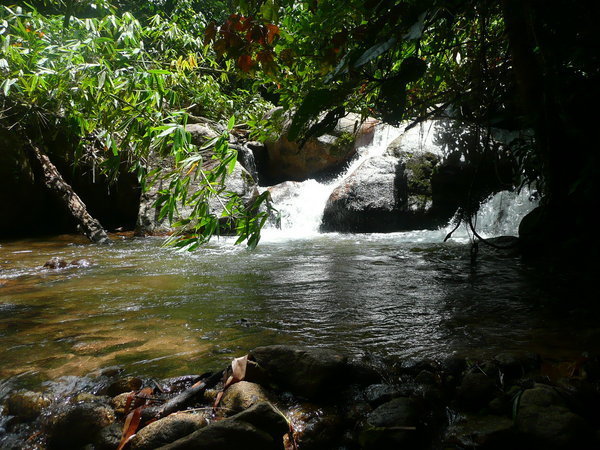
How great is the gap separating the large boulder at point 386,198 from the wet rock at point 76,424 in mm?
6951

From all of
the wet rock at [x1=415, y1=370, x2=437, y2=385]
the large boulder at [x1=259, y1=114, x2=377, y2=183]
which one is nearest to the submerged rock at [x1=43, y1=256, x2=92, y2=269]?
the wet rock at [x1=415, y1=370, x2=437, y2=385]

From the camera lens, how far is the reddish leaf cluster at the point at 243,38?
5.13 ft

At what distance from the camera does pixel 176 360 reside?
2.25 meters

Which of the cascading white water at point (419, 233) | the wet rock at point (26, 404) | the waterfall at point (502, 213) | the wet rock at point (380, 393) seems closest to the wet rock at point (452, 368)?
the wet rock at point (380, 393)

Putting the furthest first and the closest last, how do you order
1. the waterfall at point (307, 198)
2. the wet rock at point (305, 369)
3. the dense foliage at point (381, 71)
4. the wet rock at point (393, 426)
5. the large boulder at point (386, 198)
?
1. the waterfall at point (307, 198)
2. the large boulder at point (386, 198)
3. the wet rock at point (305, 369)
4. the wet rock at point (393, 426)
5. the dense foliage at point (381, 71)

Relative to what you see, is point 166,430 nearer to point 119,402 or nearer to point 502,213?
point 119,402

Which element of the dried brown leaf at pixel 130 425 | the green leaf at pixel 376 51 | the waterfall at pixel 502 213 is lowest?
the dried brown leaf at pixel 130 425

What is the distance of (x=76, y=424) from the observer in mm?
1639

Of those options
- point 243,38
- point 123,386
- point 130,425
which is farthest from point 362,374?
point 243,38

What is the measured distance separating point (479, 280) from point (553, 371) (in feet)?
6.58

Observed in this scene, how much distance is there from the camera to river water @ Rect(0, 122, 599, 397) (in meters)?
2.27

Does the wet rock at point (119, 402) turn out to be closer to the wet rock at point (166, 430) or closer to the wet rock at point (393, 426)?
the wet rock at point (166, 430)

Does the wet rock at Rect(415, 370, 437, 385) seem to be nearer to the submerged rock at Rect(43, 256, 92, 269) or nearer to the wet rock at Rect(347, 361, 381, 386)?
the wet rock at Rect(347, 361, 381, 386)

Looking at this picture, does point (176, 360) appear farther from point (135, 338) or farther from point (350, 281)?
point (350, 281)
